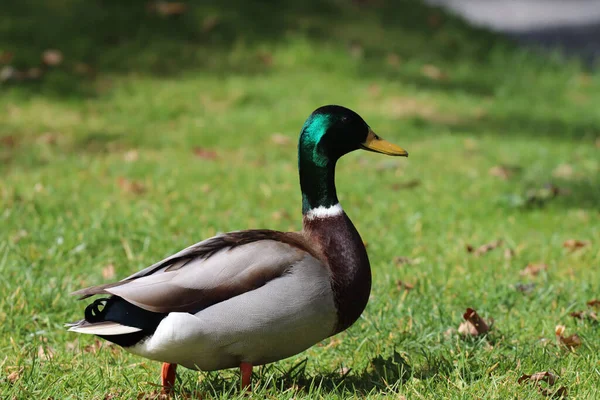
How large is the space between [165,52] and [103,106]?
154 centimetres

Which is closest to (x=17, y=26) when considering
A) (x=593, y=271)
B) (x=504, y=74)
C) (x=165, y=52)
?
(x=165, y=52)

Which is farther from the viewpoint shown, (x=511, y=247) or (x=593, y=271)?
(x=511, y=247)

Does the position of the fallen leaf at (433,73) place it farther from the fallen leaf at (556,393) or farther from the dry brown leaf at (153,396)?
the dry brown leaf at (153,396)

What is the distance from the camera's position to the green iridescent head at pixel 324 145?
3.30m

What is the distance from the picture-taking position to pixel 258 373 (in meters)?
3.36

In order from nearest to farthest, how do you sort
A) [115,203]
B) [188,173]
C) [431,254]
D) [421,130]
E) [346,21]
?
[431,254], [115,203], [188,173], [421,130], [346,21]

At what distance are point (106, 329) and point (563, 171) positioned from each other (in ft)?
16.2

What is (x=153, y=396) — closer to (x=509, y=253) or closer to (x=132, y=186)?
(x=509, y=253)

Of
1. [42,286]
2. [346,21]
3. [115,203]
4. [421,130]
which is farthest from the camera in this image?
[346,21]

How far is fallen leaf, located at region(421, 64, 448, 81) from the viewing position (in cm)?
988

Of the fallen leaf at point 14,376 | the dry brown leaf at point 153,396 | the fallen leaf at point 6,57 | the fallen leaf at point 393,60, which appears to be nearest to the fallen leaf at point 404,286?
the dry brown leaf at point 153,396

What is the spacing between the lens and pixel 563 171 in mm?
7023

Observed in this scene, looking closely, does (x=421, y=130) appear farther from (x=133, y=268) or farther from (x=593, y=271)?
(x=133, y=268)

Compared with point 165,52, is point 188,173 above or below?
below
